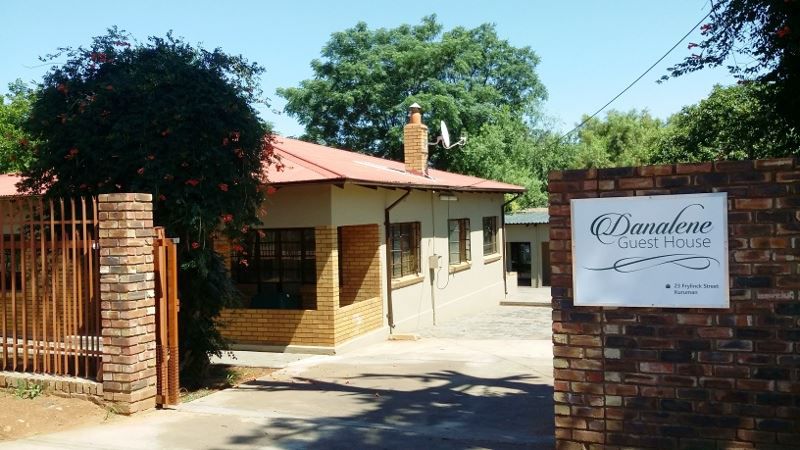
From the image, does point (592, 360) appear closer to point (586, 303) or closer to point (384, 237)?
point (586, 303)

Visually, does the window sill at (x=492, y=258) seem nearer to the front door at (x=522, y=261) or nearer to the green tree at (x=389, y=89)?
the front door at (x=522, y=261)

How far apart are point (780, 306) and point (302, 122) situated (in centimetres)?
3252

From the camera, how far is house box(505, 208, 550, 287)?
93.2 feet

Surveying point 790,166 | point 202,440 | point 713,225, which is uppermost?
point 790,166

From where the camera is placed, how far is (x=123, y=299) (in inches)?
271

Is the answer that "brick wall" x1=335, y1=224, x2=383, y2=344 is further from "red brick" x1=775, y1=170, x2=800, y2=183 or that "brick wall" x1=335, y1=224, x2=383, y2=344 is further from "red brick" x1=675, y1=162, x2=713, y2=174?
"red brick" x1=775, y1=170, x2=800, y2=183

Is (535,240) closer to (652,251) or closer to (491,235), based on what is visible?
(491,235)

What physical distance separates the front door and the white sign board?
2411 cm

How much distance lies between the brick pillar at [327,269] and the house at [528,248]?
17.2 metres

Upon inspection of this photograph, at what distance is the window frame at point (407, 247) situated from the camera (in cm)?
1470

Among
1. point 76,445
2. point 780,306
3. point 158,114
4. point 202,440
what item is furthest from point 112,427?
point 780,306

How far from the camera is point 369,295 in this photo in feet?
44.1

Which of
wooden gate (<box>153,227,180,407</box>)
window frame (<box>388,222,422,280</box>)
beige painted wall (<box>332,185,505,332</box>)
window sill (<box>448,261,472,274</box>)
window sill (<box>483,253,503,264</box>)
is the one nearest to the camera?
wooden gate (<box>153,227,180,407</box>)

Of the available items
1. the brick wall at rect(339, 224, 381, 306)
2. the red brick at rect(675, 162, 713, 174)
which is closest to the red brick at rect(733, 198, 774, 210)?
the red brick at rect(675, 162, 713, 174)
